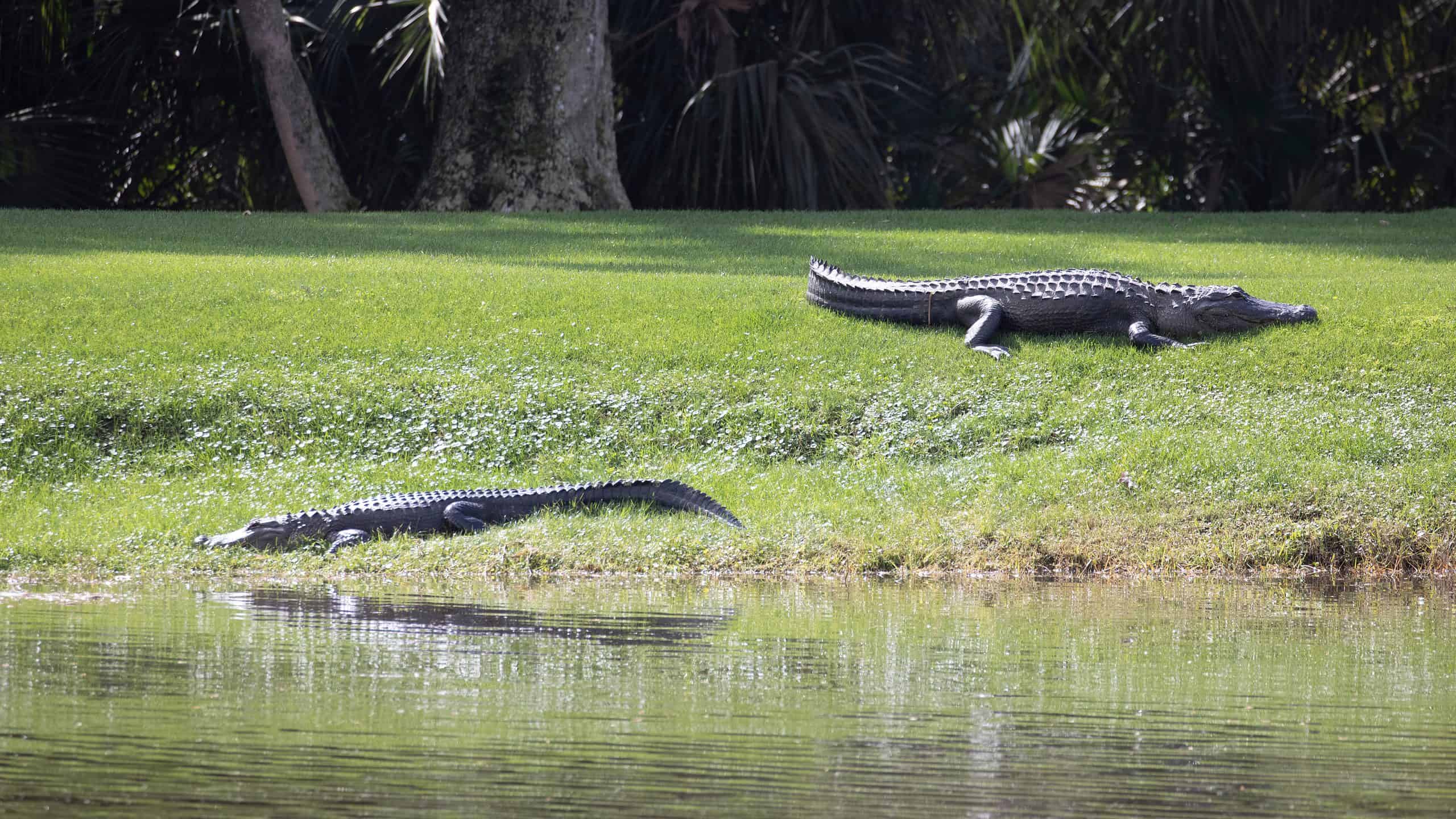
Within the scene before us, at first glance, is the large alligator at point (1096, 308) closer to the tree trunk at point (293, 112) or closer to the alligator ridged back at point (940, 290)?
the alligator ridged back at point (940, 290)

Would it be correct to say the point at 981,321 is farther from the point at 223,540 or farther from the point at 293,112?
the point at 293,112

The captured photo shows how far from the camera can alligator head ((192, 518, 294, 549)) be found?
7.35 m

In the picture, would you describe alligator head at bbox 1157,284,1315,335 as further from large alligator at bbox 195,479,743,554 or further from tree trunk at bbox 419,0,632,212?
tree trunk at bbox 419,0,632,212

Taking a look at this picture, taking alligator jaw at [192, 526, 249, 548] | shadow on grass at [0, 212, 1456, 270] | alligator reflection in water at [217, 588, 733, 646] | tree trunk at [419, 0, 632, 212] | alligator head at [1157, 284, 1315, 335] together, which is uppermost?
tree trunk at [419, 0, 632, 212]

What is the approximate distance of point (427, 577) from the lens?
712 centimetres

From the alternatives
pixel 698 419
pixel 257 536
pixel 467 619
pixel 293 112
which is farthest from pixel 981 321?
pixel 293 112

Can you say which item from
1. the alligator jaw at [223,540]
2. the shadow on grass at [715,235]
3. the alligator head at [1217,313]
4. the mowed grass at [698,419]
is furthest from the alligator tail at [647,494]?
the shadow on grass at [715,235]

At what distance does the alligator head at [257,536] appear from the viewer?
7.35m

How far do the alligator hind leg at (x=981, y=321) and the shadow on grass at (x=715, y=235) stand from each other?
82.7 inches

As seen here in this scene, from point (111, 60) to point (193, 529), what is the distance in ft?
54.8

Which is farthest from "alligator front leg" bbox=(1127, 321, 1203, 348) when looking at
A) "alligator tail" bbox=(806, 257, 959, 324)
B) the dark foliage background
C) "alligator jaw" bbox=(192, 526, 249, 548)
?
the dark foliage background

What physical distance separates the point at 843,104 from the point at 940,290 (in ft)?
39.9

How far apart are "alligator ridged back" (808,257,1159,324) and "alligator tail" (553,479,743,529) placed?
336cm

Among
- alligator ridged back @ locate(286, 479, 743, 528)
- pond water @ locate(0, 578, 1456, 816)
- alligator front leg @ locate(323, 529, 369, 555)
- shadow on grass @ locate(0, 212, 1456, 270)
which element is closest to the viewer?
pond water @ locate(0, 578, 1456, 816)
